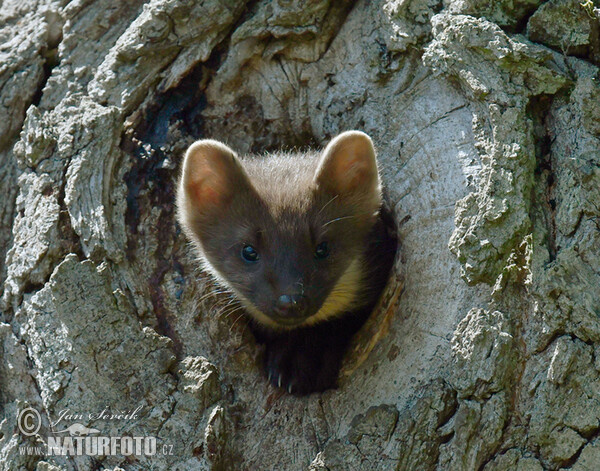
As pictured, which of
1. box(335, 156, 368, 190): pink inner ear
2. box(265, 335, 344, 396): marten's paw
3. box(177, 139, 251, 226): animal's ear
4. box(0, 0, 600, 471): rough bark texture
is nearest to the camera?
box(0, 0, 600, 471): rough bark texture

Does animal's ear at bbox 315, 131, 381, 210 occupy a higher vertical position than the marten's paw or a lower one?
higher

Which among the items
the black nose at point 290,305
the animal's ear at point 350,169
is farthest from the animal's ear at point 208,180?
the black nose at point 290,305

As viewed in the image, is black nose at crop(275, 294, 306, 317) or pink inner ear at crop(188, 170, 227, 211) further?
pink inner ear at crop(188, 170, 227, 211)

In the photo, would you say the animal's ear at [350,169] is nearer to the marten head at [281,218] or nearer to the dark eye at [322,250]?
the marten head at [281,218]

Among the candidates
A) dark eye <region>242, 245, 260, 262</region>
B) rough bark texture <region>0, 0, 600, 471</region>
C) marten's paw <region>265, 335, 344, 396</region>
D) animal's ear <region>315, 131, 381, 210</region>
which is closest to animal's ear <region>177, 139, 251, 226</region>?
rough bark texture <region>0, 0, 600, 471</region>

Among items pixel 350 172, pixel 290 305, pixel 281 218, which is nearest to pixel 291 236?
pixel 281 218

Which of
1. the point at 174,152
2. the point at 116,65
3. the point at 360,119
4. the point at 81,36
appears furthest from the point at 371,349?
the point at 81,36

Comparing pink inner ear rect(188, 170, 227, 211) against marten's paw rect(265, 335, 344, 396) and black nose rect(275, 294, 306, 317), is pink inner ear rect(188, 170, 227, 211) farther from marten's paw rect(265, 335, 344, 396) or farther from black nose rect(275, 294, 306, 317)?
marten's paw rect(265, 335, 344, 396)
